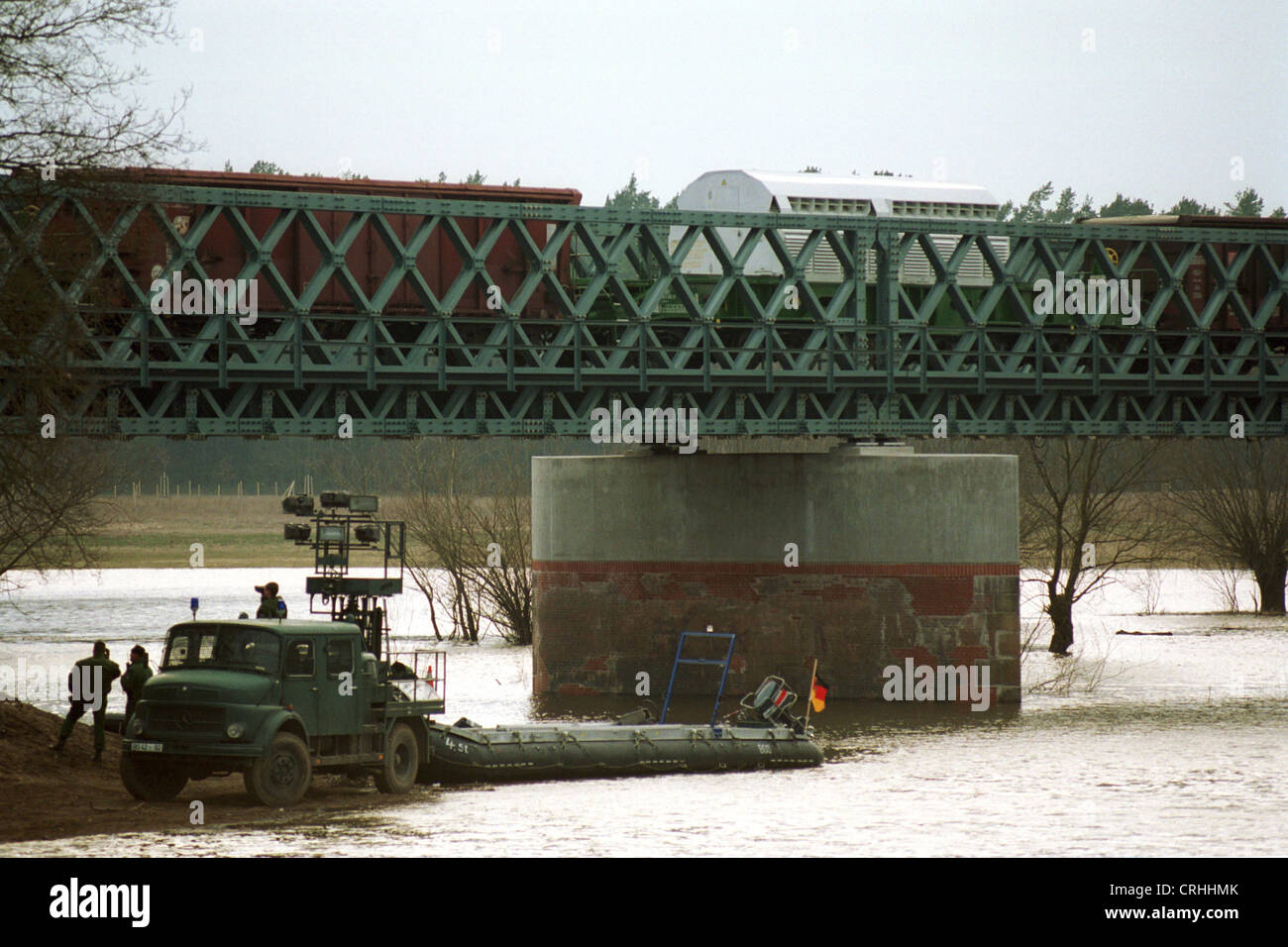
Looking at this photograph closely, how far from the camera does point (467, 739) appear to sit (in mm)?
26406

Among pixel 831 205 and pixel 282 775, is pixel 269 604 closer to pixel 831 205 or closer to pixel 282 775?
pixel 282 775

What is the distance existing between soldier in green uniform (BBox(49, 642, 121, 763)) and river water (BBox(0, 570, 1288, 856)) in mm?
4789

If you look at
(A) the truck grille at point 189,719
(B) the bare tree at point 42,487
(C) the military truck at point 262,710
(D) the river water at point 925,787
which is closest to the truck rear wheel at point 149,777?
(C) the military truck at point 262,710

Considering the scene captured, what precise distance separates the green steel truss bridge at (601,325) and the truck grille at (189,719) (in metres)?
6.08

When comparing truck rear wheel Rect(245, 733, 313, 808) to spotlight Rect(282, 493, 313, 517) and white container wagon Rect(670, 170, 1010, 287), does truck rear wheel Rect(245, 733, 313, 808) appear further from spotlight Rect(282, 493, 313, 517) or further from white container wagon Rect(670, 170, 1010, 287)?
white container wagon Rect(670, 170, 1010, 287)

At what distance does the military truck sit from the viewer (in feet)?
71.1

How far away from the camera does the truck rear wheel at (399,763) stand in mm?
24297

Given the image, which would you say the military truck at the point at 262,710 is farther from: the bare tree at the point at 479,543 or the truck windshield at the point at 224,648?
the bare tree at the point at 479,543

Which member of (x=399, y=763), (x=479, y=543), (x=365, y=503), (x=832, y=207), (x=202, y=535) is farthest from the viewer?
(x=202, y=535)

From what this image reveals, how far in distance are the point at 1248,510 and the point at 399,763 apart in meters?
46.6

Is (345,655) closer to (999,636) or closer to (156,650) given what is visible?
(999,636)

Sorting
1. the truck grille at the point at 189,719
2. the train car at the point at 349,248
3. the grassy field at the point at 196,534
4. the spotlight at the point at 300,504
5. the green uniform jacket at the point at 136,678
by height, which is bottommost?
the truck grille at the point at 189,719

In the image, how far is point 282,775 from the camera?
873 inches

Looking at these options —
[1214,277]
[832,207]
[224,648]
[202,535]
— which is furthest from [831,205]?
[202,535]
